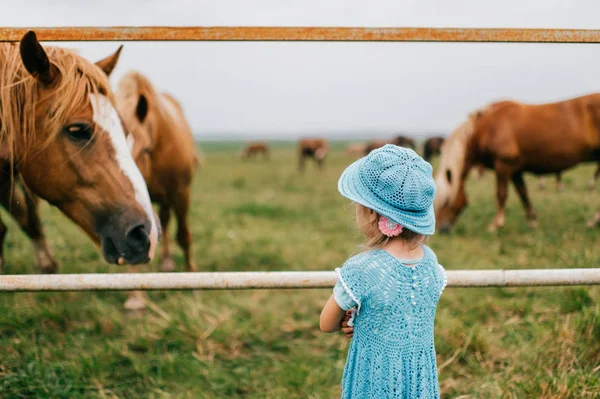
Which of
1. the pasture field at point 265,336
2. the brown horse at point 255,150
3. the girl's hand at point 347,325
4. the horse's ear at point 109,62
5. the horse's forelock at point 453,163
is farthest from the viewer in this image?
the brown horse at point 255,150

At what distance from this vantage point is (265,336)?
3.45 meters

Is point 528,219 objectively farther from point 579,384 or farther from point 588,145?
point 579,384

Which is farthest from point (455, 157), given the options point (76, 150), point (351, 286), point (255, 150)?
point (255, 150)

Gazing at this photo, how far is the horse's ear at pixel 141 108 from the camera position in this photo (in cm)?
386

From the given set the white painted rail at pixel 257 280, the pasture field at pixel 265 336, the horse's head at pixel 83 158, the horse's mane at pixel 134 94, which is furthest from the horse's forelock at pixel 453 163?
the horse's head at pixel 83 158

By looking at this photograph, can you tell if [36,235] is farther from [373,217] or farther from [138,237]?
[373,217]

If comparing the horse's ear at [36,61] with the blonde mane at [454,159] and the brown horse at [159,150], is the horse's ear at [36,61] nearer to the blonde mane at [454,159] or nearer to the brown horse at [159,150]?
the brown horse at [159,150]

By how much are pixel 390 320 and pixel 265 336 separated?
2.13 meters

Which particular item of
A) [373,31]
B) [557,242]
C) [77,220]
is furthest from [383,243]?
[557,242]

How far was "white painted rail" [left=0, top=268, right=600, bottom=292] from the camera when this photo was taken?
75.6 inches

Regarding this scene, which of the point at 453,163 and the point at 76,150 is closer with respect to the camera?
the point at 76,150

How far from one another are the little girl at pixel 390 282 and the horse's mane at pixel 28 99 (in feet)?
4.75

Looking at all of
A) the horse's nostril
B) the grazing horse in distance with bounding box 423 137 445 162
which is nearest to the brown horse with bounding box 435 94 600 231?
the grazing horse in distance with bounding box 423 137 445 162

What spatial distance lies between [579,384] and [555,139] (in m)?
5.44
